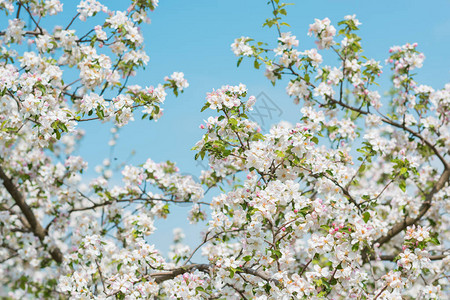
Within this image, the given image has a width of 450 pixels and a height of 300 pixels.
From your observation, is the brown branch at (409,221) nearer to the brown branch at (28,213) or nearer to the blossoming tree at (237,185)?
the blossoming tree at (237,185)

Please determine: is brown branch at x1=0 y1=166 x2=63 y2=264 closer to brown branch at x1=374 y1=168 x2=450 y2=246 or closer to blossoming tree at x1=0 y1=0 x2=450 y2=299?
blossoming tree at x1=0 y1=0 x2=450 y2=299

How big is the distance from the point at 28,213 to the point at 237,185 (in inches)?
108

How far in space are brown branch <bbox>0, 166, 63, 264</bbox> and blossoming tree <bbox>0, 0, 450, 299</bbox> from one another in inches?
0.7

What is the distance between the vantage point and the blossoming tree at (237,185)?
10.4 feet

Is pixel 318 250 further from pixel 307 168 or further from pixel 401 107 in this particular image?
pixel 401 107

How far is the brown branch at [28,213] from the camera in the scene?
505cm

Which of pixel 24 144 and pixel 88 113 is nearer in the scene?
pixel 88 113

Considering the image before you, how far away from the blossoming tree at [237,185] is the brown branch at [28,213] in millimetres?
17

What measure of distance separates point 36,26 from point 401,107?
4231 millimetres

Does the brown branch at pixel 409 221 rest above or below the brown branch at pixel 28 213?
below

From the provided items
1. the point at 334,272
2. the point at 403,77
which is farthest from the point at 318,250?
the point at 403,77

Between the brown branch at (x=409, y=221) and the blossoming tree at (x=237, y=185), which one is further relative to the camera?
the brown branch at (x=409, y=221)

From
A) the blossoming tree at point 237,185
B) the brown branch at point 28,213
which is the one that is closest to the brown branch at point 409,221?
the blossoming tree at point 237,185

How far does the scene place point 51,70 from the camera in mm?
4219
